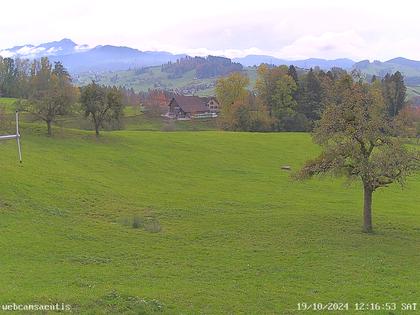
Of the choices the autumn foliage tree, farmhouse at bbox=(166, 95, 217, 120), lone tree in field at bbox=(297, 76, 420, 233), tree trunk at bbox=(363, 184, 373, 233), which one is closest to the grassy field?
tree trunk at bbox=(363, 184, 373, 233)

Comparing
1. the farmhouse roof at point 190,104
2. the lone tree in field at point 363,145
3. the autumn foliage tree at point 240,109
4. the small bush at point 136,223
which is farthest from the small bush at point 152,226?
the farmhouse roof at point 190,104

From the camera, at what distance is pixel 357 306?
19734 mm

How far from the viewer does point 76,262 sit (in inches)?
946

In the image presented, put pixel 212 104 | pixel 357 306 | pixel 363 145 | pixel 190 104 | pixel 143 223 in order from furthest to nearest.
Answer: pixel 212 104
pixel 190 104
pixel 143 223
pixel 363 145
pixel 357 306

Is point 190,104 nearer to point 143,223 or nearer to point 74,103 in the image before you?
point 74,103

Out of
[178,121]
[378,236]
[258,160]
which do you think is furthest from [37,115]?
[178,121]

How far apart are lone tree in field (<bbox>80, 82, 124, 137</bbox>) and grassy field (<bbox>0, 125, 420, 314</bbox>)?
387 inches

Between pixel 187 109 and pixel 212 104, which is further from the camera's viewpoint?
pixel 212 104

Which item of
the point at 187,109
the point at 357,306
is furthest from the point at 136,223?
the point at 187,109

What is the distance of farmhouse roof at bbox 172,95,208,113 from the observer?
168 m

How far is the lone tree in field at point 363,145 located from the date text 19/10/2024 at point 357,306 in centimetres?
1312

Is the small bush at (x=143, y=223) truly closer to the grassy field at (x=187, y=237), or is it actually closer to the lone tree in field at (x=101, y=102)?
the grassy field at (x=187, y=237)

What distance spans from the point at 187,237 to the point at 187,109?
13858 centimetres

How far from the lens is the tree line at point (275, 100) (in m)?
111
